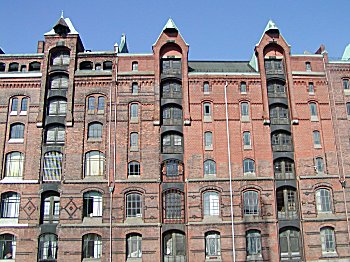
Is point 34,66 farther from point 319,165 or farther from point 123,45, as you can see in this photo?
point 319,165

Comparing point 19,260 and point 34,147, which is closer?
point 19,260

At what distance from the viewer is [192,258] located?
1282 inches

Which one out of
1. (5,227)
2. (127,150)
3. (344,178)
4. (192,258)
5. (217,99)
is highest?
(217,99)

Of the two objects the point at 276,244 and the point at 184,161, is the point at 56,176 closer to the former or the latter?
the point at 184,161

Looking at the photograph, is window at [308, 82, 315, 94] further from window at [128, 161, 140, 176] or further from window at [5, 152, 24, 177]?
window at [5, 152, 24, 177]

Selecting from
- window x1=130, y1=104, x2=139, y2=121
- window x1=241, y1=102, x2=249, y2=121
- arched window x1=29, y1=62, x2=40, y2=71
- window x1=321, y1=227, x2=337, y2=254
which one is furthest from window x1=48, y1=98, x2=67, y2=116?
window x1=321, y1=227, x2=337, y2=254

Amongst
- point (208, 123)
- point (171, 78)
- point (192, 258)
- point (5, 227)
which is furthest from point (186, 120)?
point (5, 227)

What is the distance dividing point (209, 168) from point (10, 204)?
17.0 m

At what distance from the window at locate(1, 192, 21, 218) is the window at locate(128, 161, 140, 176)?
9.46 m

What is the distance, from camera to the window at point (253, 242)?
109 feet

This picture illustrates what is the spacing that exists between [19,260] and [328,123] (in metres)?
28.6

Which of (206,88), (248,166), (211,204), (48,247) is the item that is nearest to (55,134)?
(48,247)

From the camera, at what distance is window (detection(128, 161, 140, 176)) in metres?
34.7

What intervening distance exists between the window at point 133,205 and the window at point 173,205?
2137mm
